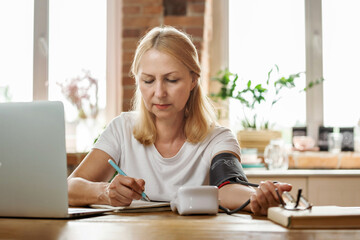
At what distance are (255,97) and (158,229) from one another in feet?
7.44

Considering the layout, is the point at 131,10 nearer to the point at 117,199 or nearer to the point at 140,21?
the point at 140,21

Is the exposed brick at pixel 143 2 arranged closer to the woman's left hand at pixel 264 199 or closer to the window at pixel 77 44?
the window at pixel 77 44

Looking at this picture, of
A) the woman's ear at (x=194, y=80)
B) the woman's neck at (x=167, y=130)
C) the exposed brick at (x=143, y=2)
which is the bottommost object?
the woman's neck at (x=167, y=130)

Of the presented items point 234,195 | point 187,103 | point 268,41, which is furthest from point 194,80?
point 268,41

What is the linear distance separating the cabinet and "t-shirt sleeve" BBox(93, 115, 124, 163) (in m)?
0.98

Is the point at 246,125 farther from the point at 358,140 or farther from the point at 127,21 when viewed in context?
the point at 127,21

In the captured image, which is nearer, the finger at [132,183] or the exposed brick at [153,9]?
the finger at [132,183]

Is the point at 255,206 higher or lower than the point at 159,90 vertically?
lower

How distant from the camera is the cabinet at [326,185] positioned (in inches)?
99.5

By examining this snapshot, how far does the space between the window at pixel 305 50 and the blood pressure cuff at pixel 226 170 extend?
5.89ft

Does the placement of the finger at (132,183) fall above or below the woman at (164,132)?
below

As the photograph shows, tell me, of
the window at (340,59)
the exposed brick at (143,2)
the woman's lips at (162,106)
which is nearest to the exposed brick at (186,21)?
the exposed brick at (143,2)

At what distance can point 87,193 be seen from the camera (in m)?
1.38

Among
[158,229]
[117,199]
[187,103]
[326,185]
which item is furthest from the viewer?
[326,185]
